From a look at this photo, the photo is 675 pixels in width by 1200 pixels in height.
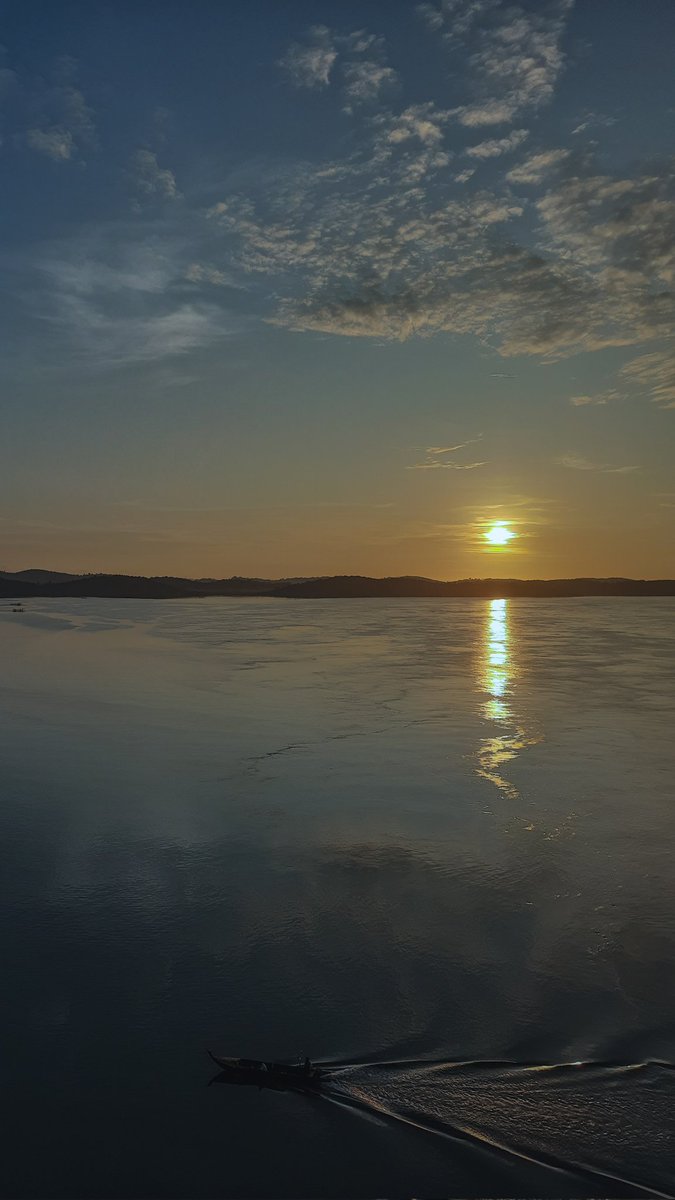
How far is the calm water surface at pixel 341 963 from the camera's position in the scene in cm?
576

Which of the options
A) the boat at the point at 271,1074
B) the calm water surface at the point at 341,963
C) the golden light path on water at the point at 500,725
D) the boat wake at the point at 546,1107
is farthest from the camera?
the golden light path on water at the point at 500,725

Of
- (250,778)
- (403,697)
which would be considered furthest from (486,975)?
(403,697)

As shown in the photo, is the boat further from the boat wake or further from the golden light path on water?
the golden light path on water

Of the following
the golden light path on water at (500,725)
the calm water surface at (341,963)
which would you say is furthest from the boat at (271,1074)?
the golden light path on water at (500,725)

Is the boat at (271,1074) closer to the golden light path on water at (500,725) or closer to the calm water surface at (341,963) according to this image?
the calm water surface at (341,963)

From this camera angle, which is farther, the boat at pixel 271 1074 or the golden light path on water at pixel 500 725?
the golden light path on water at pixel 500 725

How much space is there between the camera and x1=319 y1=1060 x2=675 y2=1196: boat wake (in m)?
5.60

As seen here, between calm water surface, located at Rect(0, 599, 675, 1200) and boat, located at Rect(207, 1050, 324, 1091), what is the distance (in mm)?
117

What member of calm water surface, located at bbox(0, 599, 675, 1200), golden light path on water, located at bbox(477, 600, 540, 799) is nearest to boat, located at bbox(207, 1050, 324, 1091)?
calm water surface, located at bbox(0, 599, 675, 1200)

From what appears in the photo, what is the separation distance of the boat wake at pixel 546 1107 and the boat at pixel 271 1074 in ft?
0.48

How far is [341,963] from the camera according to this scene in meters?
8.73

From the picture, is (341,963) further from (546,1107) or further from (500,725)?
(500,725)

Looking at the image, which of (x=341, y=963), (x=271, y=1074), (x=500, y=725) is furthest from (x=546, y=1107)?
(x=500, y=725)

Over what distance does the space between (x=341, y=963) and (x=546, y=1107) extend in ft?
10.1
